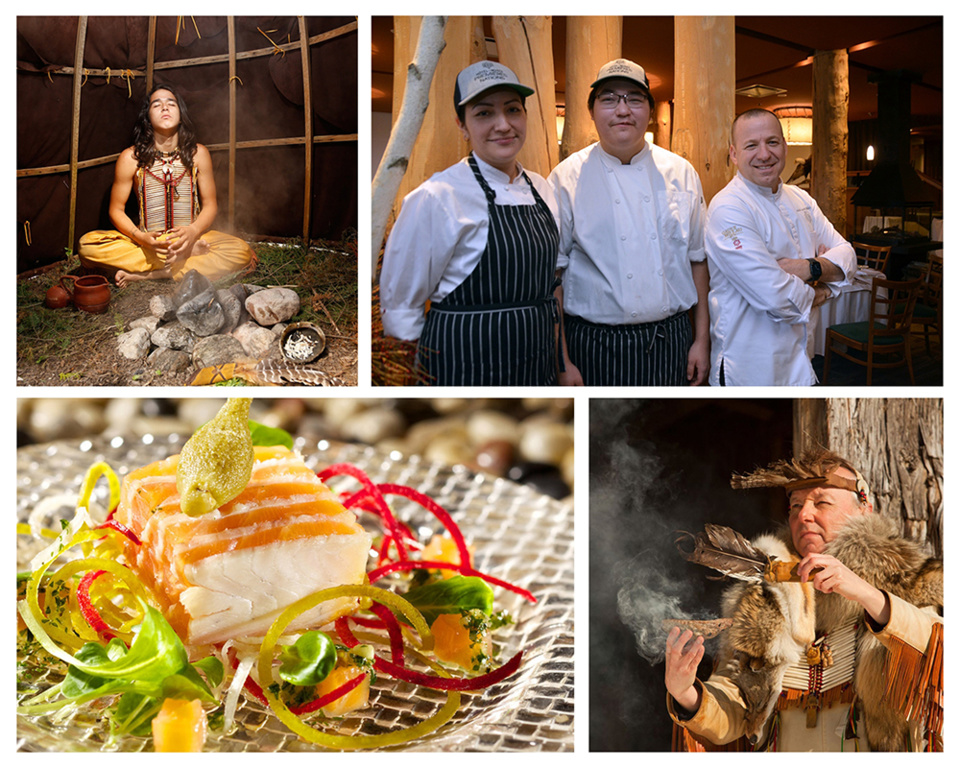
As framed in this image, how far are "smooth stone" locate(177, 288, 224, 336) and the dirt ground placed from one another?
0.12ft

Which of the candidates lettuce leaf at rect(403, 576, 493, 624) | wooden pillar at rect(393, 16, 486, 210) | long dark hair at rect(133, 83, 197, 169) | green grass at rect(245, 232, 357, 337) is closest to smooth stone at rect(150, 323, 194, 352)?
green grass at rect(245, 232, 357, 337)

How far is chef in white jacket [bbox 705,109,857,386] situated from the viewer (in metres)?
1.07

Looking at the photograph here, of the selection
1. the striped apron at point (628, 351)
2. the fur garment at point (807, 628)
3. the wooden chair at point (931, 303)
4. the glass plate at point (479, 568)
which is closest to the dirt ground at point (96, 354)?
the glass plate at point (479, 568)

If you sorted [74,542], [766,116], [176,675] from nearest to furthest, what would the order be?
[176,675] < [74,542] < [766,116]

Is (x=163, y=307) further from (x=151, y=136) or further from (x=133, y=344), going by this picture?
(x=151, y=136)

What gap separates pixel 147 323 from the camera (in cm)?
107

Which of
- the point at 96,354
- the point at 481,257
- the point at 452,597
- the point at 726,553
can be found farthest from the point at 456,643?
the point at 96,354

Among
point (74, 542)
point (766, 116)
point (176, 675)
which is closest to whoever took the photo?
point (176, 675)

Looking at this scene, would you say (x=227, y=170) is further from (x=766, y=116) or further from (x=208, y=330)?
(x=766, y=116)

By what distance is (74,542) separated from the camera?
0.96 metres

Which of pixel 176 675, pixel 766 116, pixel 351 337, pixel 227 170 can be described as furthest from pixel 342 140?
pixel 176 675

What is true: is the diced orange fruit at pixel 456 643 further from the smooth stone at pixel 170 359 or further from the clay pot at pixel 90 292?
the clay pot at pixel 90 292

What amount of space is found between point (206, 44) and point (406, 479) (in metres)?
0.63
